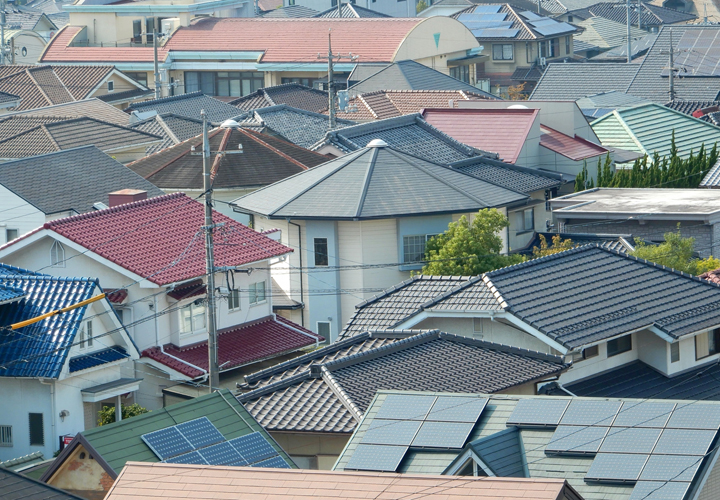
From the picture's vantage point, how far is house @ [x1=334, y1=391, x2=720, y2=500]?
18531 mm

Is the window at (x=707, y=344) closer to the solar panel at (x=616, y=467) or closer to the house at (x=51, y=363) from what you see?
the solar panel at (x=616, y=467)

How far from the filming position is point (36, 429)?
27844 millimetres

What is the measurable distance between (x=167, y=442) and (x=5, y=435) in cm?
792

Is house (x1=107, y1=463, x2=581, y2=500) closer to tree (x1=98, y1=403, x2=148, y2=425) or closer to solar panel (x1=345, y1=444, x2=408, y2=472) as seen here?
solar panel (x1=345, y1=444, x2=408, y2=472)

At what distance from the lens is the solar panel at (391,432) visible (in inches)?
794

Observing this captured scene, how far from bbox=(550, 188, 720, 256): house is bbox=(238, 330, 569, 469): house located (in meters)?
15.4

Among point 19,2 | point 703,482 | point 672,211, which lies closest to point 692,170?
point 672,211

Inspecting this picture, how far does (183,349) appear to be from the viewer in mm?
31344

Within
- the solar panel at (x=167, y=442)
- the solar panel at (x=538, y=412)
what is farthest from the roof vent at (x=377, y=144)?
the solar panel at (x=538, y=412)

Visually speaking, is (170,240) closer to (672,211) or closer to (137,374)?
(137,374)

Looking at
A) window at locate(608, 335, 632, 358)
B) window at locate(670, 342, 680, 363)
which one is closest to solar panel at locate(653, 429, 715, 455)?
window at locate(608, 335, 632, 358)

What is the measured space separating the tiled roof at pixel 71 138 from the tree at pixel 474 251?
1623 cm

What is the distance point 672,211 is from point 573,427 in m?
21.8

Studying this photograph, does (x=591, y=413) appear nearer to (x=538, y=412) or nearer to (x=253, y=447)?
(x=538, y=412)
